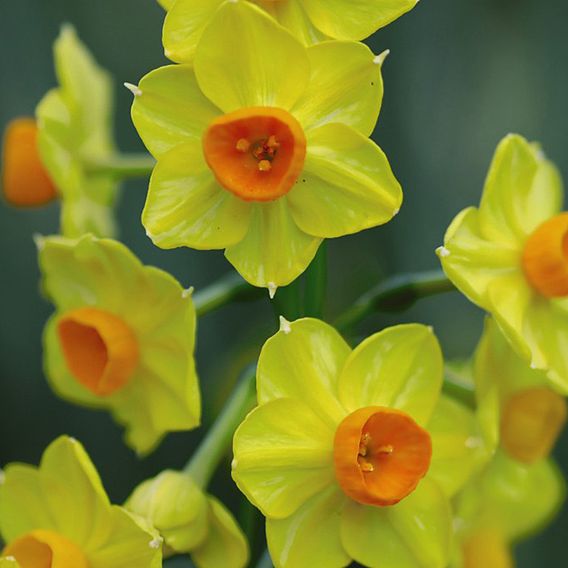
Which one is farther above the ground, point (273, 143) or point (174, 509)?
point (273, 143)

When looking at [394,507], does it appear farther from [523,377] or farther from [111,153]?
[111,153]

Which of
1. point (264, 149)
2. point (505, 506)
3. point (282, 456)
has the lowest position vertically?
point (505, 506)

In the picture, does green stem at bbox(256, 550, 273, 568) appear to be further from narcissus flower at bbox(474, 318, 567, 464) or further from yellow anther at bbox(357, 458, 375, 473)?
narcissus flower at bbox(474, 318, 567, 464)

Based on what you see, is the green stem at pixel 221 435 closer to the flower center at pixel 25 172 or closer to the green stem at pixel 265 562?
the green stem at pixel 265 562

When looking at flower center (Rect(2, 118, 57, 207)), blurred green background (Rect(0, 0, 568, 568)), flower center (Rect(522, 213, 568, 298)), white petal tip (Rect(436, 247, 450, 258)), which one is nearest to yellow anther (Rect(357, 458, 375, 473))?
white petal tip (Rect(436, 247, 450, 258))

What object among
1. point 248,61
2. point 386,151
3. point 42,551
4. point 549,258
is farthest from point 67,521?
point 386,151

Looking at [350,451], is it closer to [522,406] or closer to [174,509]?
[174,509]

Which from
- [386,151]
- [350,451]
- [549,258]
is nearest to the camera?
[350,451]
